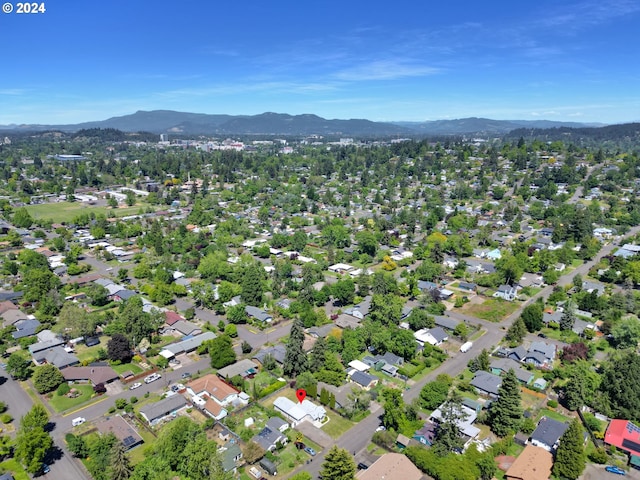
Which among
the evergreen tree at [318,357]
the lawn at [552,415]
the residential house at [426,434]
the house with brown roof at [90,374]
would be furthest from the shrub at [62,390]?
the lawn at [552,415]

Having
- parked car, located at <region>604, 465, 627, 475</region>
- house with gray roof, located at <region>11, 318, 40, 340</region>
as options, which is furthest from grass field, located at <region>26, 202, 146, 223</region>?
parked car, located at <region>604, 465, 627, 475</region>

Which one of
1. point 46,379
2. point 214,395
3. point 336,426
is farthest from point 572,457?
point 46,379

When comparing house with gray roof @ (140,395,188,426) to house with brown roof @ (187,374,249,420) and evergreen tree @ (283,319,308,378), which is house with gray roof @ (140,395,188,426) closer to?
house with brown roof @ (187,374,249,420)

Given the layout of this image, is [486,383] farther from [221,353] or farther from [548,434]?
[221,353]

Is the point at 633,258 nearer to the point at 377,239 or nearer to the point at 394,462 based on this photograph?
the point at 377,239

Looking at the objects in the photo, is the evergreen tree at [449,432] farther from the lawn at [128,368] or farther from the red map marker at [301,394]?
the lawn at [128,368]

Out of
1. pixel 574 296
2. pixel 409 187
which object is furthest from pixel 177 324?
pixel 409 187
